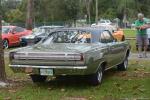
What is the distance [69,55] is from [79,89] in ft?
3.22

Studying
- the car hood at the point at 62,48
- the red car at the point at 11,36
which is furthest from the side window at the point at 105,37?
the red car at the point at 11,36

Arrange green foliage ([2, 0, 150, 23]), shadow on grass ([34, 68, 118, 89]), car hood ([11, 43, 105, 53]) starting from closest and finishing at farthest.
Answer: car hood ([11, 43, 105, 53])
shadow on grass ([34, 68, 118, 89])
green foliage ([2, 0, 150, 23])

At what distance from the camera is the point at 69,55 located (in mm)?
10148

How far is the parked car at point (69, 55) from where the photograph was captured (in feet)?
33.3

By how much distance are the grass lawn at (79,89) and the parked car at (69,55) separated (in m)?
0.36

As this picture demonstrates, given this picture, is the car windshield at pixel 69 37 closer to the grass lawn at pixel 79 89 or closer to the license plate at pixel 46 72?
the grass lawn at pixel 79 89

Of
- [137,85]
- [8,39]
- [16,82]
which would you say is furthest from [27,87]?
[8,39]

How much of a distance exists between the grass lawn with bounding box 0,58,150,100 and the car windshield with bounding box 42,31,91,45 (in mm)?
1037

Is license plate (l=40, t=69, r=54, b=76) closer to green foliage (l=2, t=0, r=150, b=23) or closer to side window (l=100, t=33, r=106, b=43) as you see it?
side window (l=100, t=33, r=106, b=43)

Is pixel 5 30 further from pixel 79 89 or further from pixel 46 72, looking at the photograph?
pixel 46 72

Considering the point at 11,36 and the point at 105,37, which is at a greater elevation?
the point at 105,37

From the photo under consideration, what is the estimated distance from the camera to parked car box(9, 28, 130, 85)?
10.1m

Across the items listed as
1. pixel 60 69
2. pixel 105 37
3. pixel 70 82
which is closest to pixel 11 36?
pixel 105 37

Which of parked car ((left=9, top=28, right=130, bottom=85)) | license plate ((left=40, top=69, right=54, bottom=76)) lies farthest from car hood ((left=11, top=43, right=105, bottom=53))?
license plate ((left=40, top=69, right=54, bottom=76))
